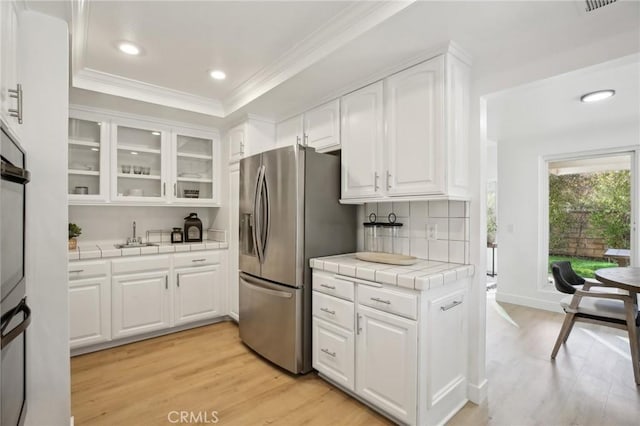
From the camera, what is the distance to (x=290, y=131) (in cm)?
327

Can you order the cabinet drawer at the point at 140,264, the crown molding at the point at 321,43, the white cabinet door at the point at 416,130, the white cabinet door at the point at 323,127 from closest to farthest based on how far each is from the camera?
the crown molding at the point at 321,43
the white cabinet door at the point at 416,130
the white cabinet door at the point at 323,127
the cabinet drawer at the point at 140,264

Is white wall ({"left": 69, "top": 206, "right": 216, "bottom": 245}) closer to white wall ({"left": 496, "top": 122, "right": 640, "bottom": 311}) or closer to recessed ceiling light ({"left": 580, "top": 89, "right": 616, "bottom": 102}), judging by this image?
recessed ceiling light ({"left": 580, "top": 89, "right": 616, "bottom": 102})

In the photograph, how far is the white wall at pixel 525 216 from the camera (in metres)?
4.06

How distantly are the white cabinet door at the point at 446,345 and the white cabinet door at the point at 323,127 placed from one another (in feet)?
4.94

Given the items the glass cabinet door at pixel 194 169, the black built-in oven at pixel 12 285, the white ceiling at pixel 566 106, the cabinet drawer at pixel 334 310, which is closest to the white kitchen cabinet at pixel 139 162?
the glass cabinet door at pixel 194 169

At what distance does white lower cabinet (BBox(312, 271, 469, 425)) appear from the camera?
1708 mm

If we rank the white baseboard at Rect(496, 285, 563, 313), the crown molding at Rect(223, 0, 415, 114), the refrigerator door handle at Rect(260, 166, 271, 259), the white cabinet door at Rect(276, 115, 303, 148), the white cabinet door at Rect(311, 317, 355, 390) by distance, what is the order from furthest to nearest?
1. the white baseboard at Rect(496, 285, 563, 313)
2. the white cabinet door at Rect(276, 115, 303, 148)
3. the refrigerator door handle at Rect(260, 166, 271, 259)
4. the white cabinet door at Rect(311, 317, 355, 390)
5. the crown molding at Rect(223, 0, 415, 114)

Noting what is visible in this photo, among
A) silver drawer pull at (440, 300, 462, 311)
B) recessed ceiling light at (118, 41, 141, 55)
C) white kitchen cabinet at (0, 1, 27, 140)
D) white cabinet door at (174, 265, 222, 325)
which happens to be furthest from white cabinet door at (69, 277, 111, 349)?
silver drawer pull at (440, 300, 462, 311)

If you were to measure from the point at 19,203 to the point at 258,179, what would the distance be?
1534 millimetres

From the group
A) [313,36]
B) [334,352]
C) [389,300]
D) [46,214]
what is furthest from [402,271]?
[46,214]

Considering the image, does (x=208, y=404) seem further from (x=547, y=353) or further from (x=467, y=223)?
(x=547, y=353)

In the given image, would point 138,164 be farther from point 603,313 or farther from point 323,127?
point 603,313

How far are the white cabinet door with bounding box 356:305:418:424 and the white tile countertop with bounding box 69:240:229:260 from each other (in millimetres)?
2107

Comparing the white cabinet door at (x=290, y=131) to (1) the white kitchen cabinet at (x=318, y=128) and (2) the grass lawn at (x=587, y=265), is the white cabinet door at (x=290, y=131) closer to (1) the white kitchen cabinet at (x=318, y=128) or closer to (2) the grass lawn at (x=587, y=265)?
(1) the white kitchen cabinet at (x=318, y=128)
